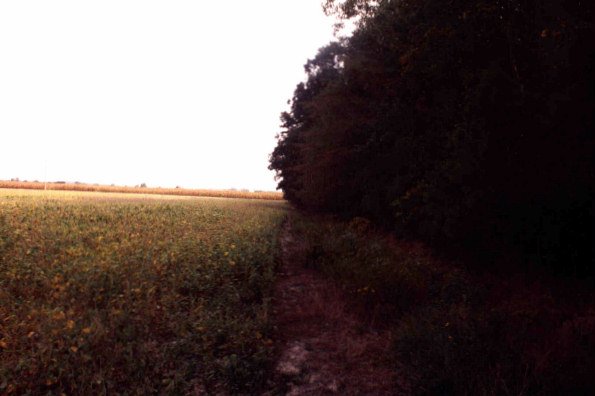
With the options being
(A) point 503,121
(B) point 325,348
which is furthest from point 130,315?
(A) point 503,121

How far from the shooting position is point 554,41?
7.26m

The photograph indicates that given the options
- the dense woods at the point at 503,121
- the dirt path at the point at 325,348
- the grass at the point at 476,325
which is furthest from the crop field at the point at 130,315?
the dense woods at the point at 503,121

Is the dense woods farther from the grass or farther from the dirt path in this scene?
the dirt path

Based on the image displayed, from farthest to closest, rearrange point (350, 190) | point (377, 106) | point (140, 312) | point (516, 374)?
point (350, 190) → point (377, 106) → point (140, 312) → point (516, 374)

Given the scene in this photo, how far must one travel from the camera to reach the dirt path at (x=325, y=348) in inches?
197

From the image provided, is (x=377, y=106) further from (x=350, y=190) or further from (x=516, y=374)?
(x=516, y=374)

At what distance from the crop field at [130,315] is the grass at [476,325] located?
2163 mm

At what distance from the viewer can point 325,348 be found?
6.09 metres

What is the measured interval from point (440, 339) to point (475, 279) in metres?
4.90

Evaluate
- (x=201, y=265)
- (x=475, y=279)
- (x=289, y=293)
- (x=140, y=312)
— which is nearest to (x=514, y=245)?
(x=475, y=279)

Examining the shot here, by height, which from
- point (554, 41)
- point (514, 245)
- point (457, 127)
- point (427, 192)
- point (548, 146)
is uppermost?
point (554, 41)

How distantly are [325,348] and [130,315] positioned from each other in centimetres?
328

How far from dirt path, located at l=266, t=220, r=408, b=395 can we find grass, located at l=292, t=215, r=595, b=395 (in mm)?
315

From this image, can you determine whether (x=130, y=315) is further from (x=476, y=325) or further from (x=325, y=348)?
(x=476, y=325)
